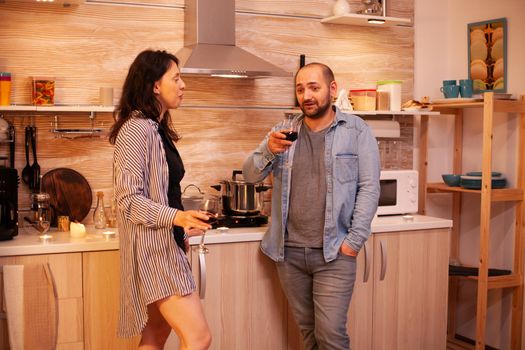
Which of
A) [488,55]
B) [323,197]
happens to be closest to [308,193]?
[323,197]

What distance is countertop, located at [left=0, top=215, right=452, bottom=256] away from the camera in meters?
3.14

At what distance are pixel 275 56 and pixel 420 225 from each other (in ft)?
4.20

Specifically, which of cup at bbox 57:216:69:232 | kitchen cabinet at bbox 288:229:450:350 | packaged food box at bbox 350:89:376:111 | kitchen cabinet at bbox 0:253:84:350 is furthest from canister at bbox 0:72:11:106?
packaged food box at bbox 350:89:376:111

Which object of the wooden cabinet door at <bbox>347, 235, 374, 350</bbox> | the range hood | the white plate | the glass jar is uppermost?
the range hood

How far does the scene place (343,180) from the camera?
312 centimetres

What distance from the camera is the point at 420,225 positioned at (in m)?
3.85

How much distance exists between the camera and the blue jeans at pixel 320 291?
3.11m

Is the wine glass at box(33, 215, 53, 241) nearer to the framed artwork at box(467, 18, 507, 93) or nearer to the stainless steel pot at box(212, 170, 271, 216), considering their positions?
the stainless steel pot at box(212, 170, 271, 216)

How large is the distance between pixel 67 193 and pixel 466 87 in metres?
2.39

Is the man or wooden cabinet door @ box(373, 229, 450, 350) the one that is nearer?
the man

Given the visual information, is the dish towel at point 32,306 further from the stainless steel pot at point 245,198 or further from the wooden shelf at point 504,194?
the wooden shelf at point 504,194

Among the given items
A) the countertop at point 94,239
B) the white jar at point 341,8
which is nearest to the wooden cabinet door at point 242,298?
the countertop at point 94,239

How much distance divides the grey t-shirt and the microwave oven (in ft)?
3.20

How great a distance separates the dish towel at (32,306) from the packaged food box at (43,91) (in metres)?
0.86
